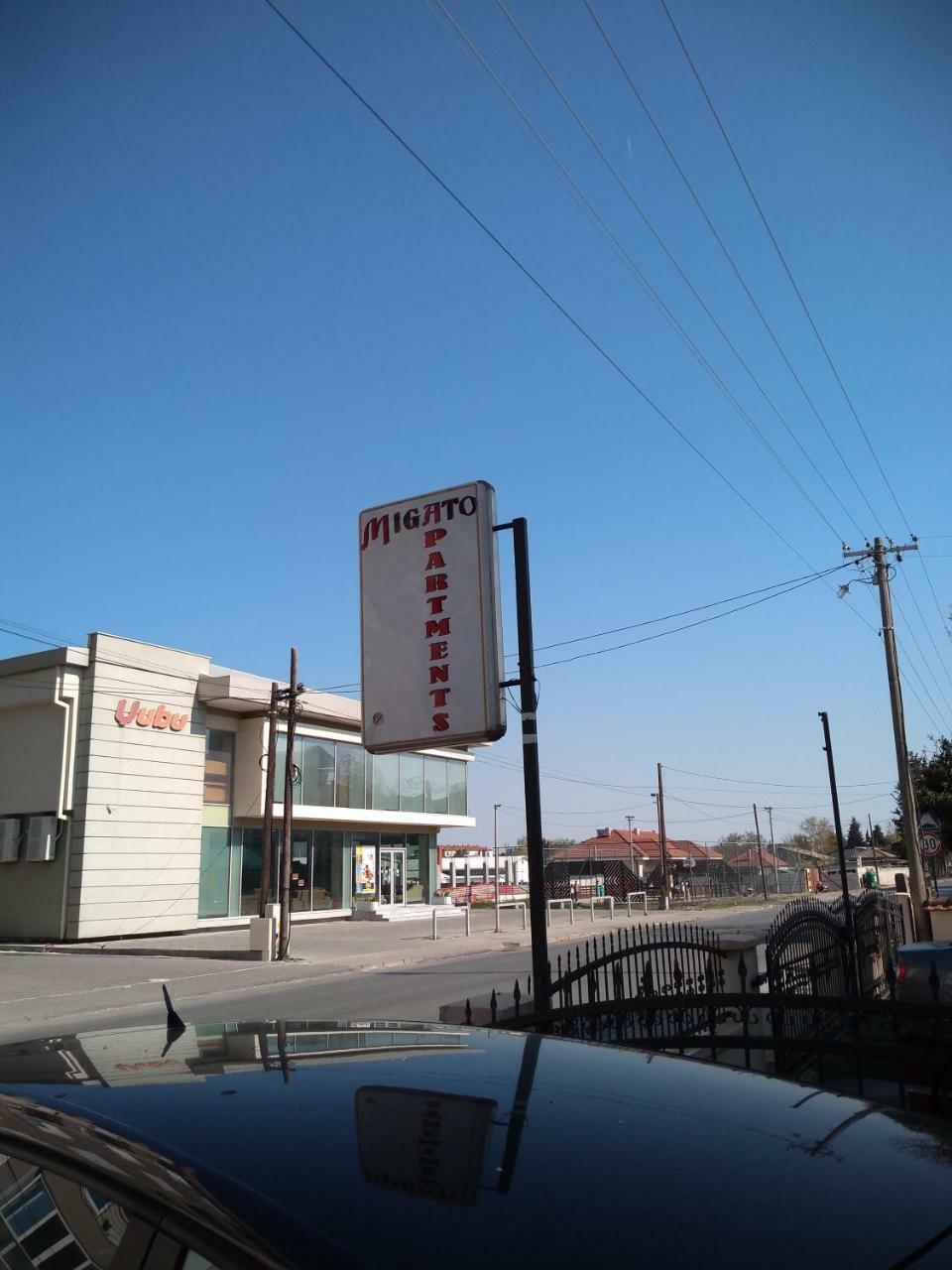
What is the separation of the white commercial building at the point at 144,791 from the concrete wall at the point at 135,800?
0.05 meters

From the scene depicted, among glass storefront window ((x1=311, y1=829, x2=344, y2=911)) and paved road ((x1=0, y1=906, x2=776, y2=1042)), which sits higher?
glass storefront window ((x1=311, y1=829, x2=344, y2=911))

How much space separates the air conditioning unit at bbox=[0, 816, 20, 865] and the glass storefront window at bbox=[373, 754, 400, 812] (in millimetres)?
14988

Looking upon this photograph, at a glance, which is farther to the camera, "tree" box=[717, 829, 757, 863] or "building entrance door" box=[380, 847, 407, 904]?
"tree" box=[717, 829, 757, 863]

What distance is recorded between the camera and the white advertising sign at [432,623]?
7.84m

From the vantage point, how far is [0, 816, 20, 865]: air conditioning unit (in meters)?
28.5

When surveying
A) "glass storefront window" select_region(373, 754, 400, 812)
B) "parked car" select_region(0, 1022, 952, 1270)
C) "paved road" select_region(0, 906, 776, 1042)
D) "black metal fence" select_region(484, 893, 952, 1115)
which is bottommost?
"paved road" select_region(0, 906, 776, 1042)

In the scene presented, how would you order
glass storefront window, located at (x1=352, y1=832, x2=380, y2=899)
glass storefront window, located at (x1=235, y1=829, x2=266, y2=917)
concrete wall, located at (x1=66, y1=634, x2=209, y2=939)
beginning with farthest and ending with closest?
glass storefront window, located at (x1=352, y1=832, x2=380, y2=899)
glass storefront window, located at (x1=235, y1=829, x2=266, y2=917)
concrete wall, located at (x1=66, y1=634, x2=209, y2=939)

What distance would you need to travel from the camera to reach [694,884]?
67.7 m

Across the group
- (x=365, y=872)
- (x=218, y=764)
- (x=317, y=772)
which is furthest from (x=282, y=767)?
(x=365, y=872)

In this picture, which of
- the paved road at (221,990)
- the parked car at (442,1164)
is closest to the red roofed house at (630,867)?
the paved road at (221,990)

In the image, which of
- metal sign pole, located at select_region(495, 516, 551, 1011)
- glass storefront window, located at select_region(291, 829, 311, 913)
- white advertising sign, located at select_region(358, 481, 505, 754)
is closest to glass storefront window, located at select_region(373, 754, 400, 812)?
glass storefront window, located at select_region(291, 829, 311, 913)

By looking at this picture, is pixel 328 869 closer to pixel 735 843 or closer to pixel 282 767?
pixel 282 767

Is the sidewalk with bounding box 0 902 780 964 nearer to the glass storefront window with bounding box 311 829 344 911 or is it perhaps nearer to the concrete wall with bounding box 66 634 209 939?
the concrete wall with bounding box 66 634 209 939

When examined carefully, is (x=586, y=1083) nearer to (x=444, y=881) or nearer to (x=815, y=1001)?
(x=815, y=1001)
